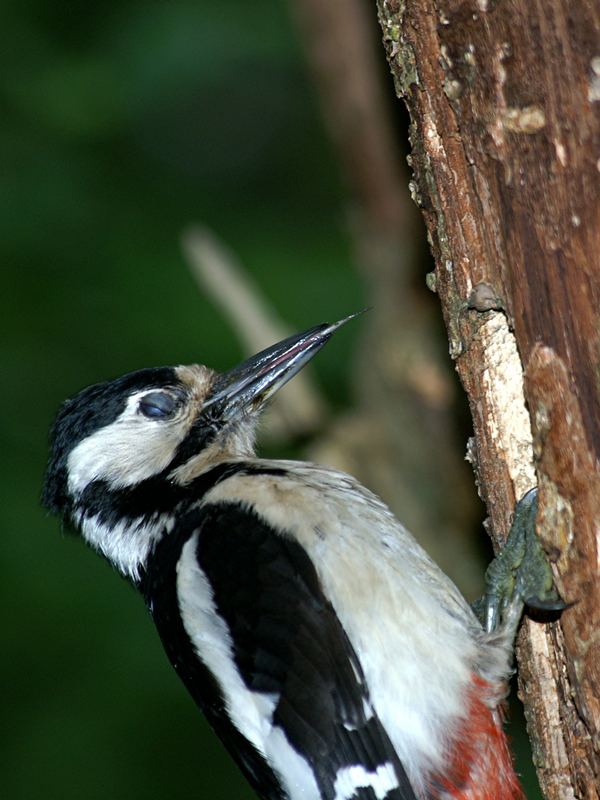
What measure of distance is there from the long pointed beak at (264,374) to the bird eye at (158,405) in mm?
106

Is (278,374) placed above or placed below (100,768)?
above

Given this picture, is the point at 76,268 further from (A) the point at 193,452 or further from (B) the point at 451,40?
(B) the point at 451,40

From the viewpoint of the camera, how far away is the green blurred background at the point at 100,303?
6070 millimetres

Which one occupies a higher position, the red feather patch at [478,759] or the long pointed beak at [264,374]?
the long pointed beak at [264,374]

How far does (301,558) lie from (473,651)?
484 mm

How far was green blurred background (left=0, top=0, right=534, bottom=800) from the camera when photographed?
6070 mm

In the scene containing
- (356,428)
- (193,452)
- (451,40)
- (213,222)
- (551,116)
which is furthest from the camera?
(213,222)

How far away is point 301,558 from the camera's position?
8.75ft

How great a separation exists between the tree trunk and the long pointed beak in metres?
0.76

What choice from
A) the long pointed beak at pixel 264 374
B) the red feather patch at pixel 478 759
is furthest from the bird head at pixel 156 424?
the red feather patch at pixel 478 759

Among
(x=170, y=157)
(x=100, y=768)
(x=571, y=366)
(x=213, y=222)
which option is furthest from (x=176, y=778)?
(x=571, y=366)

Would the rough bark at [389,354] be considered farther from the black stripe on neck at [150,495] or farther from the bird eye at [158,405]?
the black stripe on neck at [150,495]

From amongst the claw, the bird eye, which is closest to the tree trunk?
the claw

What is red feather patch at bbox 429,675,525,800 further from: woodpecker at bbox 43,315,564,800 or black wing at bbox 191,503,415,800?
black wing at bbox 191,503,415,800
